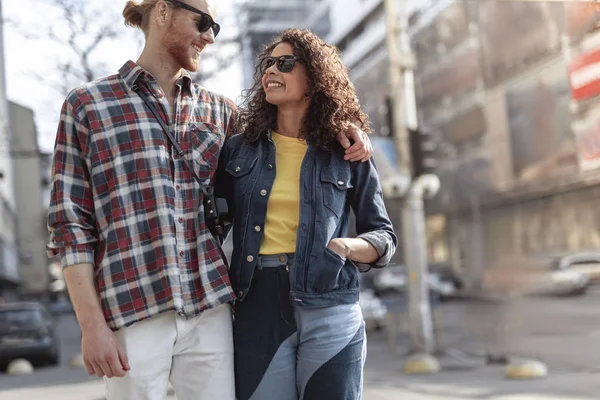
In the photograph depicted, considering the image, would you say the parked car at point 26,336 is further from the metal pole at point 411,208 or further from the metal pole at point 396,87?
the metal pole at point 396,87

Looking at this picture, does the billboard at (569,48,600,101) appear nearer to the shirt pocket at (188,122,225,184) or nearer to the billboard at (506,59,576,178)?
the billboard at (506,59,576,178)

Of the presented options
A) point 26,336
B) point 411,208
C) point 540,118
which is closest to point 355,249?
point 411,208

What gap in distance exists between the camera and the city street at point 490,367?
8828mm

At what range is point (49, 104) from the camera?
574 inches

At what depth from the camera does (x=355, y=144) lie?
2.55m

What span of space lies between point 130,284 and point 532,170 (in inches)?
911

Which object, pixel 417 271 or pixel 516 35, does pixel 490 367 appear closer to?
pixel 417 271

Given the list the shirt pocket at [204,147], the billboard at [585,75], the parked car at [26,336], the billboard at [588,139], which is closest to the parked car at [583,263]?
the billboard at [588,139]

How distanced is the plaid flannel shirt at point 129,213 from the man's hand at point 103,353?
0.21 feet

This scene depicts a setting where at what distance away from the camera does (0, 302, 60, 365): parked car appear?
15.3 m

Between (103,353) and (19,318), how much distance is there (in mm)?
14439

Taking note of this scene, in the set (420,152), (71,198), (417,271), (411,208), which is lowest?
(417,271)

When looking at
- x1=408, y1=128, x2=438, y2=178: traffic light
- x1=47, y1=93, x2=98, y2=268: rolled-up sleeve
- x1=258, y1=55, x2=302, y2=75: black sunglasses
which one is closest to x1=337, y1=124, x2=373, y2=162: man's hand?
x1=258, y1=55, x2=302, y2=75: black sunglasses

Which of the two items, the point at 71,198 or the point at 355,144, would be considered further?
the point at 355,144
